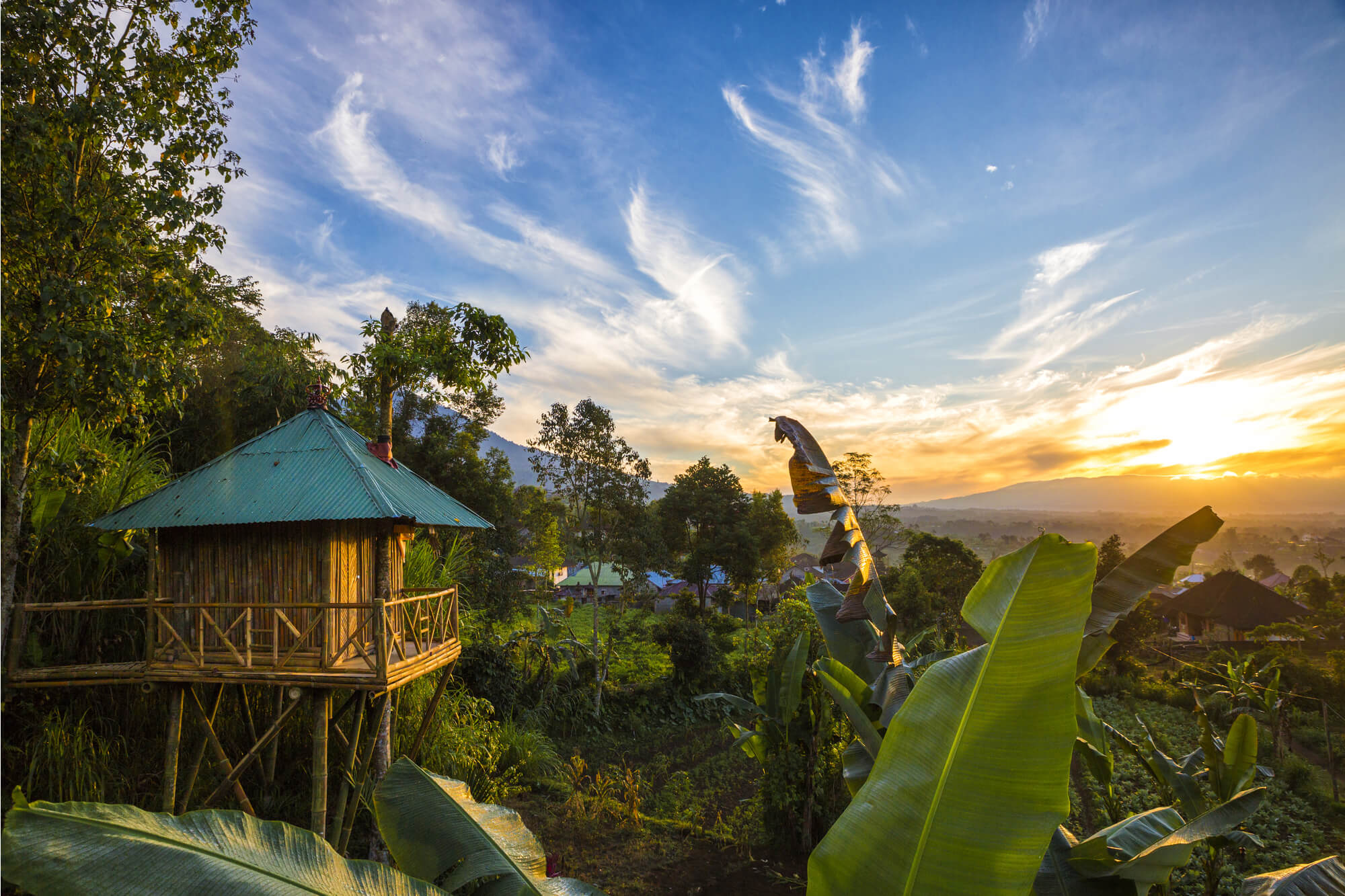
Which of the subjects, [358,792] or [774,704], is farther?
[774,704]

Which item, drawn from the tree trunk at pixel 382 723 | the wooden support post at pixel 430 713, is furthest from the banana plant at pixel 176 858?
the wooden support post at pixel 430 713

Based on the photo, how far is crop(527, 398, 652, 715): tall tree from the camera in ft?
69.2

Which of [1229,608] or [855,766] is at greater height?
[855,766]

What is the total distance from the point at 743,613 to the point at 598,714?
19054 mm

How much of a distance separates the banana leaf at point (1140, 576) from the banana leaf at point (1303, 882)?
98cm

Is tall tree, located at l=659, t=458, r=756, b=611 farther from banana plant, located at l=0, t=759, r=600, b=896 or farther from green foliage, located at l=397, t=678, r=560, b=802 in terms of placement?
banana plant, located at l=0, t=759, r=600, b=896

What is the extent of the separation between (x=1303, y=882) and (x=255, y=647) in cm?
929

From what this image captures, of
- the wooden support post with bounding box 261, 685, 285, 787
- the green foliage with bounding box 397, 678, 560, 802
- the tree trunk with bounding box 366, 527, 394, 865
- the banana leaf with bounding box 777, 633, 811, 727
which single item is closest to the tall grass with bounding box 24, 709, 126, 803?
the wooden support post with bounding box 261, 685, 285, 787

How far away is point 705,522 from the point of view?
2920 centimetres

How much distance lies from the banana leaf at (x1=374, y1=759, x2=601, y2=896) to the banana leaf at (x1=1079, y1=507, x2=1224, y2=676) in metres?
2.87

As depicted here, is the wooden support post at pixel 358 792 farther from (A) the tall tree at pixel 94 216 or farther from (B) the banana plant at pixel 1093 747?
(B) the banana plant at pixel 1093 747

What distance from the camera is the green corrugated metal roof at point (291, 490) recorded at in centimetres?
712

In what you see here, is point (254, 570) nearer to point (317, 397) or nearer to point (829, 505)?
point (317, 397)

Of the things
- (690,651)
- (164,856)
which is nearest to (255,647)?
(164,856)
